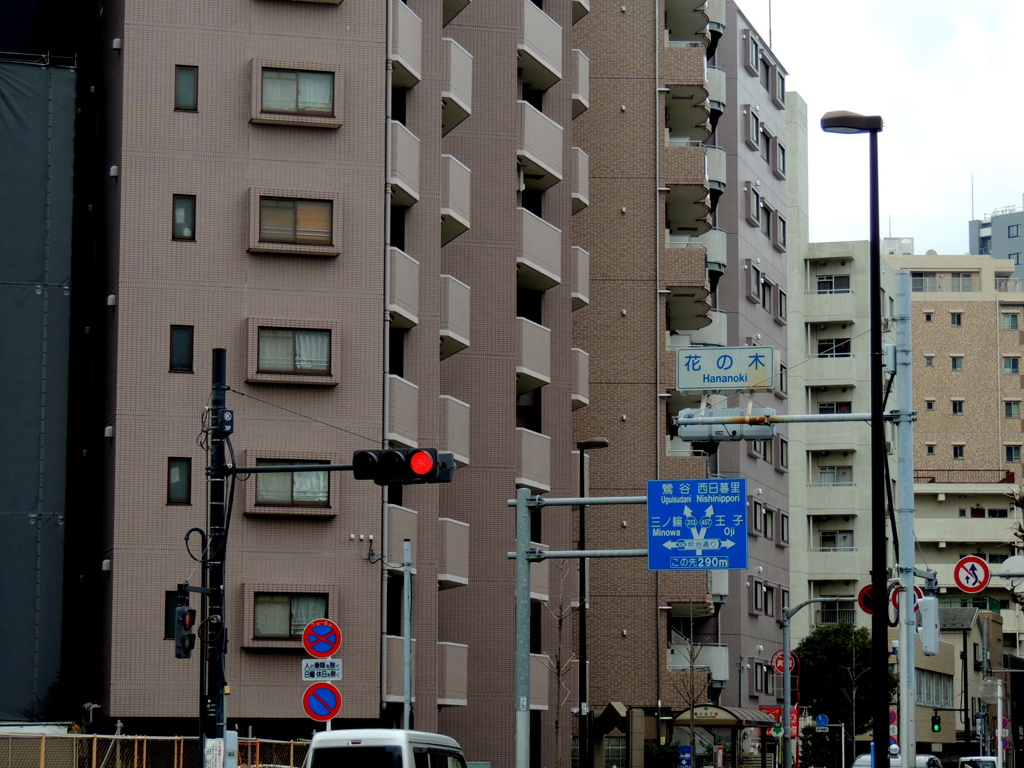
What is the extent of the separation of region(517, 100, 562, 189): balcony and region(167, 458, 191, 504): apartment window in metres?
15.4

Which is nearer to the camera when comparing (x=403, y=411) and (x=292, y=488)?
(x=292, y=488)

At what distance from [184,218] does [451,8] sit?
1208 cm

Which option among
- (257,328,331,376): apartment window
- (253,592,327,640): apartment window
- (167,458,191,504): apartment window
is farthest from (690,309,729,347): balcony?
(167,458,191,504): apartment window

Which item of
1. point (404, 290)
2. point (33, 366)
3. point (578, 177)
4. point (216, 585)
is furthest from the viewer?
point (578, 177)

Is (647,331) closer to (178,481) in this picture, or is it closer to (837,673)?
(178,481)

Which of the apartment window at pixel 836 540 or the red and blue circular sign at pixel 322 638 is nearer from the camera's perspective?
the red and blue circular sign at pixel 322 638

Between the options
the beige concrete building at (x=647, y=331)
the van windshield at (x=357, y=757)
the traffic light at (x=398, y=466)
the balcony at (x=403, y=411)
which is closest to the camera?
the traffic light at (x=398, y=466)

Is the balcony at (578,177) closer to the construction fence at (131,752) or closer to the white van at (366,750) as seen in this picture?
the construction fence at (131,752)

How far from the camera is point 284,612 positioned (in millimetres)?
39312

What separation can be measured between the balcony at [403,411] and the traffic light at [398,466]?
19021 millimetres

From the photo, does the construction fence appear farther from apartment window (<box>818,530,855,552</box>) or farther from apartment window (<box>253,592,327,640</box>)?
apartment window (<box>818,530,855,552</box>)

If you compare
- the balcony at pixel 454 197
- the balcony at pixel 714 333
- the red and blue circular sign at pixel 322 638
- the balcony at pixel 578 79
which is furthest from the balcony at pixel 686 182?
the red and blue circular sign at pixel 322 638

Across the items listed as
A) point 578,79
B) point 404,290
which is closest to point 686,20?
point 578,79

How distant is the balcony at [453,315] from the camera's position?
45.1 metres
